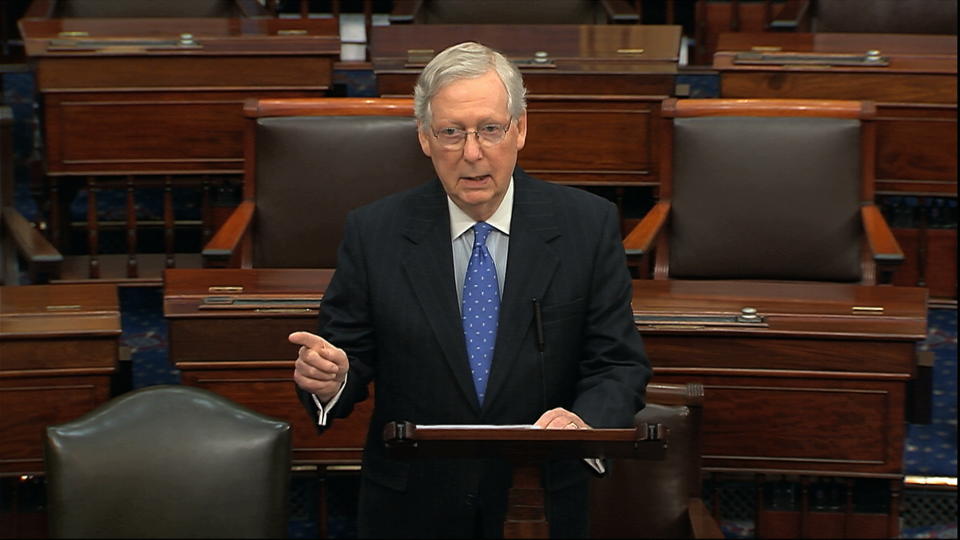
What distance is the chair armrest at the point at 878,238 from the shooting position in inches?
60.3

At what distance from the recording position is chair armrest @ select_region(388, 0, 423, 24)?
220cm

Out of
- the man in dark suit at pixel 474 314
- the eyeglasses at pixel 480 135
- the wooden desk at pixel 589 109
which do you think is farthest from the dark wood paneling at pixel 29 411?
the wooden desk at pixel 589 109

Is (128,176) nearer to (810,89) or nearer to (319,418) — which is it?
(810,89)

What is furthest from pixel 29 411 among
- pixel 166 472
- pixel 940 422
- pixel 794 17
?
pixel 794 17

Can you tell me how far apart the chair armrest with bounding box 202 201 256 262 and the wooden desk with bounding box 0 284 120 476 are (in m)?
0.15

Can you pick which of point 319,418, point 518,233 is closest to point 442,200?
point 518,233

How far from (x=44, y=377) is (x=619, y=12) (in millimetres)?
1095

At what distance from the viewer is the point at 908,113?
6.23ft

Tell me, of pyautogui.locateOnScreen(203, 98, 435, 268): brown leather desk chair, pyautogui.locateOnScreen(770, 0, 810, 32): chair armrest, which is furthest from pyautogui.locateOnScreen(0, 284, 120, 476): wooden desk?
pyautogui.locateOnScreen(770, 0, 810, 32): chair armrest

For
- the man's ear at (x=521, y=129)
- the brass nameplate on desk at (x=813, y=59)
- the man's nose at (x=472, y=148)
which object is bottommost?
the man's nose at (x=472, y=148)

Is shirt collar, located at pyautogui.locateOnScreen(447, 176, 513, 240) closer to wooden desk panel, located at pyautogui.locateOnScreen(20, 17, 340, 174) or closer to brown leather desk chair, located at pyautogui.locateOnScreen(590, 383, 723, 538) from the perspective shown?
brown leather desk chair, located at pyautogui.locateOnScreen(590, 383, 723, 538)

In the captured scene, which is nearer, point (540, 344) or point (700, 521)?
point (540, 344)

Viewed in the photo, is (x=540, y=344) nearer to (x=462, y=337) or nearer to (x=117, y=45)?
(x=462, y=337)

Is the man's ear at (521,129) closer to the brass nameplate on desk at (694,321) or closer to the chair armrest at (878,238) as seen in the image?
the brass nameplate on desk at (694,321)
